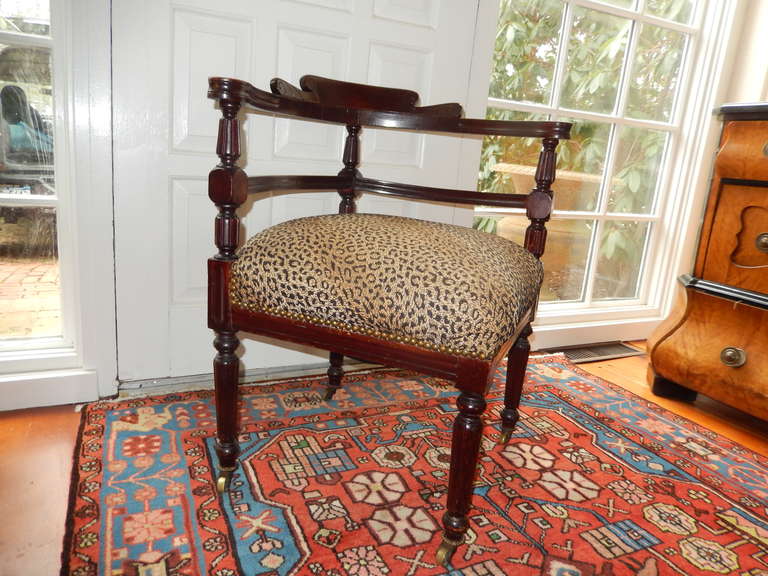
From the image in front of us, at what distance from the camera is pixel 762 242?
1.49 m

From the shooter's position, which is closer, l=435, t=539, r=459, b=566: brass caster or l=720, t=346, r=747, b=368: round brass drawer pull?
l=435, t=539, r=459, b=566: brass caster

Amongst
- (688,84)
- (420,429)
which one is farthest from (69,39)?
(688,84)

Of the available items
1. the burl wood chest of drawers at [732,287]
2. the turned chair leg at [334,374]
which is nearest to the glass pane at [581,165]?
the burl wood chest of drawers at [732,287]

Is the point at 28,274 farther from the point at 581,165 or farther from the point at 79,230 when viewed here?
the point at 581,165

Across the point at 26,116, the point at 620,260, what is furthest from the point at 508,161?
the point at 26,116

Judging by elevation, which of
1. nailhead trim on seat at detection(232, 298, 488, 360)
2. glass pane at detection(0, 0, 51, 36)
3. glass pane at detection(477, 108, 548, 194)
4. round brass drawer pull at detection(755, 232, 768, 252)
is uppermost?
glass pane at detection(0, 0, 51, 36)

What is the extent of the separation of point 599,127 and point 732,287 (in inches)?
33.5

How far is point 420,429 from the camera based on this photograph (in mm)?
1370

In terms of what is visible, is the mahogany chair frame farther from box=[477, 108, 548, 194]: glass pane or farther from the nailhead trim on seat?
box=[477, 108, 548, 194]: glass pane

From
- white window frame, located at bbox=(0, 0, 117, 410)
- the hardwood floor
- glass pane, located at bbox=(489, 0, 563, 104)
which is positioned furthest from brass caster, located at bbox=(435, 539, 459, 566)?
glass pane, located at bbox=(489, 0, 563, 104)

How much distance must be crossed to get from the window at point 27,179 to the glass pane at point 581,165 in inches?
66.0

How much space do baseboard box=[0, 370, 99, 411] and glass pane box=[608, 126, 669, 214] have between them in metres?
1.99

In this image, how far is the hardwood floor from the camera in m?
0.88

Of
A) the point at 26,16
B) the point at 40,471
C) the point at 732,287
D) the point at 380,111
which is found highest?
the point at 26,16
